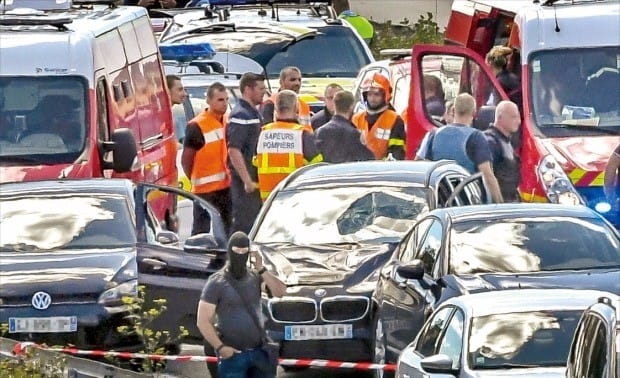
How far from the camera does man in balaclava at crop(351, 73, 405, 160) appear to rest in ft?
68.3

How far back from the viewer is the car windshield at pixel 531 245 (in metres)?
14.1

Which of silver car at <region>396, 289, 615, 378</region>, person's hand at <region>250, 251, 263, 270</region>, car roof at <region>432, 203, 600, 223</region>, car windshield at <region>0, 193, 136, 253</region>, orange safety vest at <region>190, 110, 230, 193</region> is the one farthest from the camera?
orange safety vest at <region>190, 110, 230, 193</region>

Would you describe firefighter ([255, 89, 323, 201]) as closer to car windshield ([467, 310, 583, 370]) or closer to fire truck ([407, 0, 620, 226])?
fire truck ([407, 0, 620, 226])

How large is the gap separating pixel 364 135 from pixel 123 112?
225 cm

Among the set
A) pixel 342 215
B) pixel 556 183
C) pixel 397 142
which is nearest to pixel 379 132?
pixel 397 142

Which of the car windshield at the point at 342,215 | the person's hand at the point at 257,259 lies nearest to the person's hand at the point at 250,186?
the car windshield at the point at 342,215

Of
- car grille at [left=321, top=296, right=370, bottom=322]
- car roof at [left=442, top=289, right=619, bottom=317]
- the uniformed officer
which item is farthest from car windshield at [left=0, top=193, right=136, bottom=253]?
car roof at [left=442, top=289, right=619, bottom=317]

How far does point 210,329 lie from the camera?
13.7m

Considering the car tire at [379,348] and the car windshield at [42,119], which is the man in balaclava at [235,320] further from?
the car windshield at [42,119]

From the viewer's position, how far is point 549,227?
1454 centimetres

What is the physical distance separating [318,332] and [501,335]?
3477 mm

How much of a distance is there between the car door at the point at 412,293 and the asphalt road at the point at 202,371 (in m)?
0.88

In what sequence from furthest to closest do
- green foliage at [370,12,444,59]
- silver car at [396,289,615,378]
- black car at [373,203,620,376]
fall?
green foliage at [370,12,444,59], black car at [373,203,620,376], silver car at [396,289,615,378]

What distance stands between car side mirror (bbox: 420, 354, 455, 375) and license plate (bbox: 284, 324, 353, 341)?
3476mm
